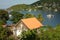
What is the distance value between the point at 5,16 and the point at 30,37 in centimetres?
2382

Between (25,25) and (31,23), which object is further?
(31,23)

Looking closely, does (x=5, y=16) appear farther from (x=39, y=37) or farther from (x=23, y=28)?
(x=39, y=37)

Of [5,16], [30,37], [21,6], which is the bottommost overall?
[21,6]

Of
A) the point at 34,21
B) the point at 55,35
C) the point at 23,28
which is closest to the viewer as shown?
the point at 55,35

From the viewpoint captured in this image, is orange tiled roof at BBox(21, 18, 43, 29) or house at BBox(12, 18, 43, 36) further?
orange tiled roof at BBox(21, 18, 43, 29)

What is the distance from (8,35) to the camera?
18.3m

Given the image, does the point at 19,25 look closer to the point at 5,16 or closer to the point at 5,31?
the point at 5,31

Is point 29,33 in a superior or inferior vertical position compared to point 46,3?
superior

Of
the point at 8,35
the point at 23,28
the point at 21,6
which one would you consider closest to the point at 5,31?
the point at 8,35

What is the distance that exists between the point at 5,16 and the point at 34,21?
15.5 metres

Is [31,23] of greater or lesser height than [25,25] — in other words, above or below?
below

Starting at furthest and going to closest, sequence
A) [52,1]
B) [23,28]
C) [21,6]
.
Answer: [21,6], [52,1], [23,28]

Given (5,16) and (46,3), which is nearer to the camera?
(5,16)

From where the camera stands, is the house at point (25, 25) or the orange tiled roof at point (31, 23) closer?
the house at point (25, 25)
